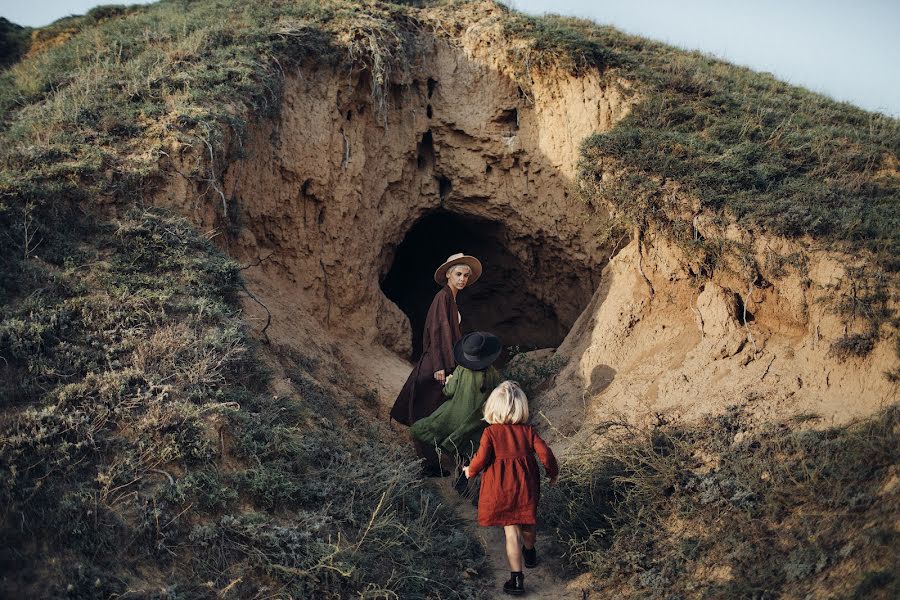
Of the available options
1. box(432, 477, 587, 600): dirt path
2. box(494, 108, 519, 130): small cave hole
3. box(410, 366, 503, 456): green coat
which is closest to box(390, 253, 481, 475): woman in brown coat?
box(410, 366, 503, 456): green coat

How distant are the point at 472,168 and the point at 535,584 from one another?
6011 millimetres

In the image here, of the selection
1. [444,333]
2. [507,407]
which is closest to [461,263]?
[444,333]

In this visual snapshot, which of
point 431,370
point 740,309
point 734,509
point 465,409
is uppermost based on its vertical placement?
point 740,309

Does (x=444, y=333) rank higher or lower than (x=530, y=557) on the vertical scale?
higher

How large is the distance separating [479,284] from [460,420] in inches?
200

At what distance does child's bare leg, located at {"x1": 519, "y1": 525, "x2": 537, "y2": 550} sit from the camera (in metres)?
5.61

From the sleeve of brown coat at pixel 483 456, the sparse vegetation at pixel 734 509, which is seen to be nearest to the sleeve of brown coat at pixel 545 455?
the sleeve of brown coat at pixel 483 456

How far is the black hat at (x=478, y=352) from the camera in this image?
21.9ft

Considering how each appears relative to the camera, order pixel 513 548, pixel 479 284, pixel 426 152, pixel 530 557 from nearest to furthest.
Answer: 1. pixel 513 548
2. pixel 530 557
3. pixel 426 152
4. pixel 479 284

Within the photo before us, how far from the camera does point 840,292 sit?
6.45m

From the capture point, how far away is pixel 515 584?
17.7 feet

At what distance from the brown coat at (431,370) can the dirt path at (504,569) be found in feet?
3.00

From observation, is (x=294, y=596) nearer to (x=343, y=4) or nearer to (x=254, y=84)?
(x=254, y=84)

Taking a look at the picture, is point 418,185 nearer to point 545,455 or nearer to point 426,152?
point 426,152
